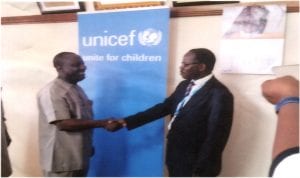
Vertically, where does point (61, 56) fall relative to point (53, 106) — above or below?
above

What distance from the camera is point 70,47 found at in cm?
90

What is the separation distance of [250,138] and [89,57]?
479 mm

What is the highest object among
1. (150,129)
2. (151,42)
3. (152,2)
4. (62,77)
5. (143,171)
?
(152,2)

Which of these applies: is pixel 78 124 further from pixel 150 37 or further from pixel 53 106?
pixel 150 37

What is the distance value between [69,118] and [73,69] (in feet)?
0.46

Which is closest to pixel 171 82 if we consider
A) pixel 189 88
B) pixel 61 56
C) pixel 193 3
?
pixel 189 88

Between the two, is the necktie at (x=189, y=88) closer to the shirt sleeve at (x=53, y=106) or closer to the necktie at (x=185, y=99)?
the necktie at (x=185, y=99)

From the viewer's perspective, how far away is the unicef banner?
84 centimetres

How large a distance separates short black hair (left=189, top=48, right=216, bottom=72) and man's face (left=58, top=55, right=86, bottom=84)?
32 cm

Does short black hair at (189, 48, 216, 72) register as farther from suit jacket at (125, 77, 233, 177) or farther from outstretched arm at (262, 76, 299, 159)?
outstretched arm at (262, 76, 299, 159)

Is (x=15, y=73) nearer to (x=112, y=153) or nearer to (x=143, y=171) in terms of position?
(x=112, y=153)

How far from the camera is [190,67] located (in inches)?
31.9

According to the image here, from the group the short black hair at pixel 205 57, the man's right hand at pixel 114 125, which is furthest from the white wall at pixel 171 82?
the man's right hand at pixel 114 125

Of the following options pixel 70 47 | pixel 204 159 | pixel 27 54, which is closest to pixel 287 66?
pixel 204 159
